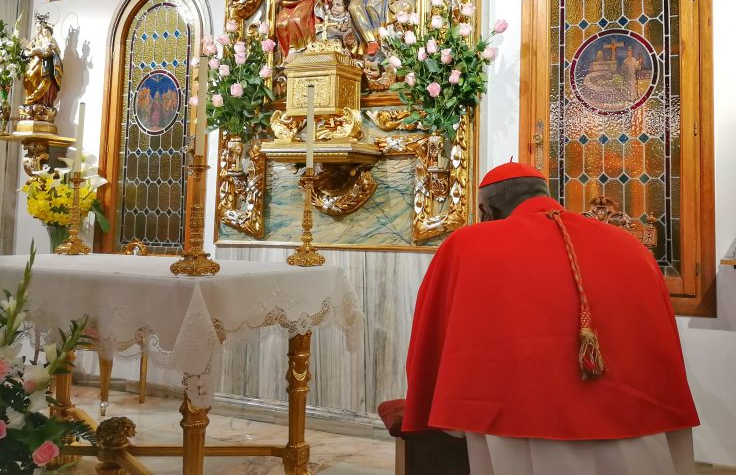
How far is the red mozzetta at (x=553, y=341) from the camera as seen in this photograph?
207cm

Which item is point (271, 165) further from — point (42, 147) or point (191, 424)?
point (191, 424)

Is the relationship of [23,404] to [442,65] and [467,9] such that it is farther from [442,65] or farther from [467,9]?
[467,9]

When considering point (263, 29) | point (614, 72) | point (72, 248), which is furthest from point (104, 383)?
point (614, 72)

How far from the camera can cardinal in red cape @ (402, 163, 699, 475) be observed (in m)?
2.06

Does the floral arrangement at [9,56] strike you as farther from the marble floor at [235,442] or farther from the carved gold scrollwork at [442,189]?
the carved gold scrollwork at [442,189]

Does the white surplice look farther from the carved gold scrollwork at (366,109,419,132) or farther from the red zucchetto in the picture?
the carved gold scrollwork at (366,109,419,132)

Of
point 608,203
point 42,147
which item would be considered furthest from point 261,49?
point 608,203

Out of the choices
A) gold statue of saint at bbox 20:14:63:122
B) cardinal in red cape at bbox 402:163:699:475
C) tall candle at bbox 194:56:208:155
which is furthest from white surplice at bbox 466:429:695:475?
gold statue of saint at bbox 20:14:63:122

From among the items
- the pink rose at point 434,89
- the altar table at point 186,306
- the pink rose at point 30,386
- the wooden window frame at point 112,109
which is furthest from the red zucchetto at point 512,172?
the wooden window frame at point 112,109

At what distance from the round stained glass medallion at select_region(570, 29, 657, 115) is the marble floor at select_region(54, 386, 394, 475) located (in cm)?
294

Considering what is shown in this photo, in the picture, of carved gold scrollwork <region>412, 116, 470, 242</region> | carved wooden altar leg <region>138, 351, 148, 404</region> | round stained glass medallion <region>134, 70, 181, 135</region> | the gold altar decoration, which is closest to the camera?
carved gold scrollwork <region>412, 116, 470, 242</region>

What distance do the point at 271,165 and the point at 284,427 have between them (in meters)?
2.16

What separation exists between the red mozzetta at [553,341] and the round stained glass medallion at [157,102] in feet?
16.0

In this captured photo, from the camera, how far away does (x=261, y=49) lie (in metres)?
5.65
